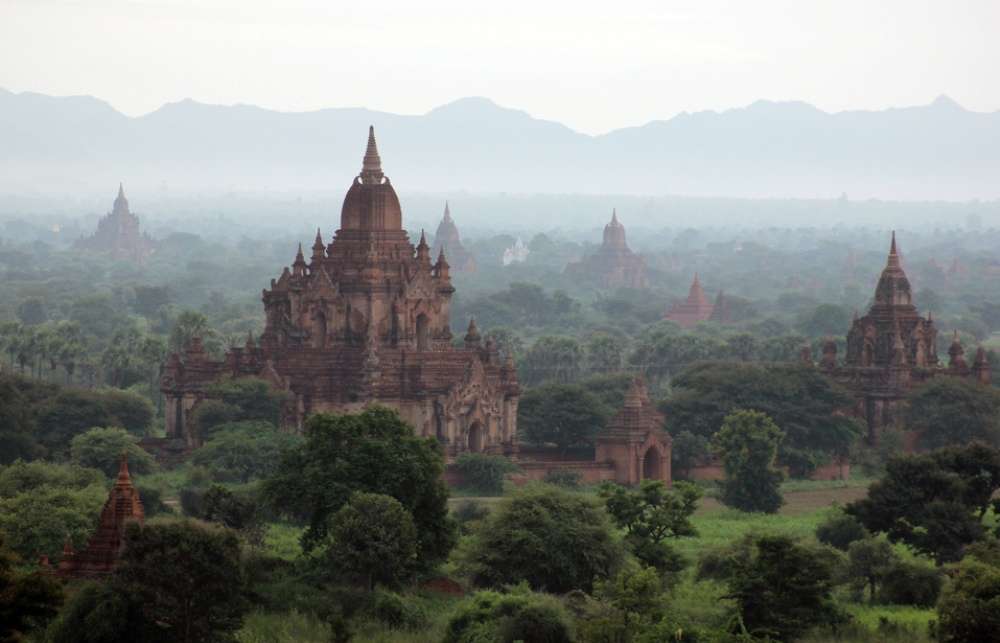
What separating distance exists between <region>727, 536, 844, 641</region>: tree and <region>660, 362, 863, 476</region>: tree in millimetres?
26848

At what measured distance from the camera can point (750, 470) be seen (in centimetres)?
6394

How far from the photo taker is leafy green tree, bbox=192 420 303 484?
206 feet

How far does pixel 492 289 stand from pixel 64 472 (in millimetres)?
140324

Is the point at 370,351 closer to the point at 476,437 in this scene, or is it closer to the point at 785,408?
the point at 476,437

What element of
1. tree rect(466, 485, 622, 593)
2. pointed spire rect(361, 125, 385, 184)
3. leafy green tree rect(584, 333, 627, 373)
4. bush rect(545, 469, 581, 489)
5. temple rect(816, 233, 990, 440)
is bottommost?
bush rect(545, 469, 581, 489)

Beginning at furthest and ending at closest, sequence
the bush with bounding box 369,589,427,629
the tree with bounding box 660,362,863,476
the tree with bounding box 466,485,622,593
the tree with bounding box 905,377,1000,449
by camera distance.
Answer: the tree with bounding box 905,377,1000,449, the tree with bounding box 660,362,863,476, the tree with bounding box 466,485,622,593, the bush with bounding box 369,589,427,629

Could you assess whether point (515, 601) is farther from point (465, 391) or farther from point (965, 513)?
point (465, 391)

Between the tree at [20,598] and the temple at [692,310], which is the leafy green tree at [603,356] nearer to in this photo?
the temple at [692,310]

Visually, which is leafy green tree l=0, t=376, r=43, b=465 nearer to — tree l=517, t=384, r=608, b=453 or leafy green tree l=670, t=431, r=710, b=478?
tree l=517, t=384, r=608, b=453

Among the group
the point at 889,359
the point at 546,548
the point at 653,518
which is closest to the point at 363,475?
the point at 546,548

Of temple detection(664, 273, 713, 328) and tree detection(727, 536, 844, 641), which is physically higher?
temple detection(664, 273, 713, 328)

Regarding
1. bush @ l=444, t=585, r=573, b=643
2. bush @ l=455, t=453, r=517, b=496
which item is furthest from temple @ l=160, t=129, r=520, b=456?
bush @ l=444, t=585, r=573, b=643

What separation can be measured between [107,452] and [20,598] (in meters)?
26.5

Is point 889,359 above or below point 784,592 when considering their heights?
above
